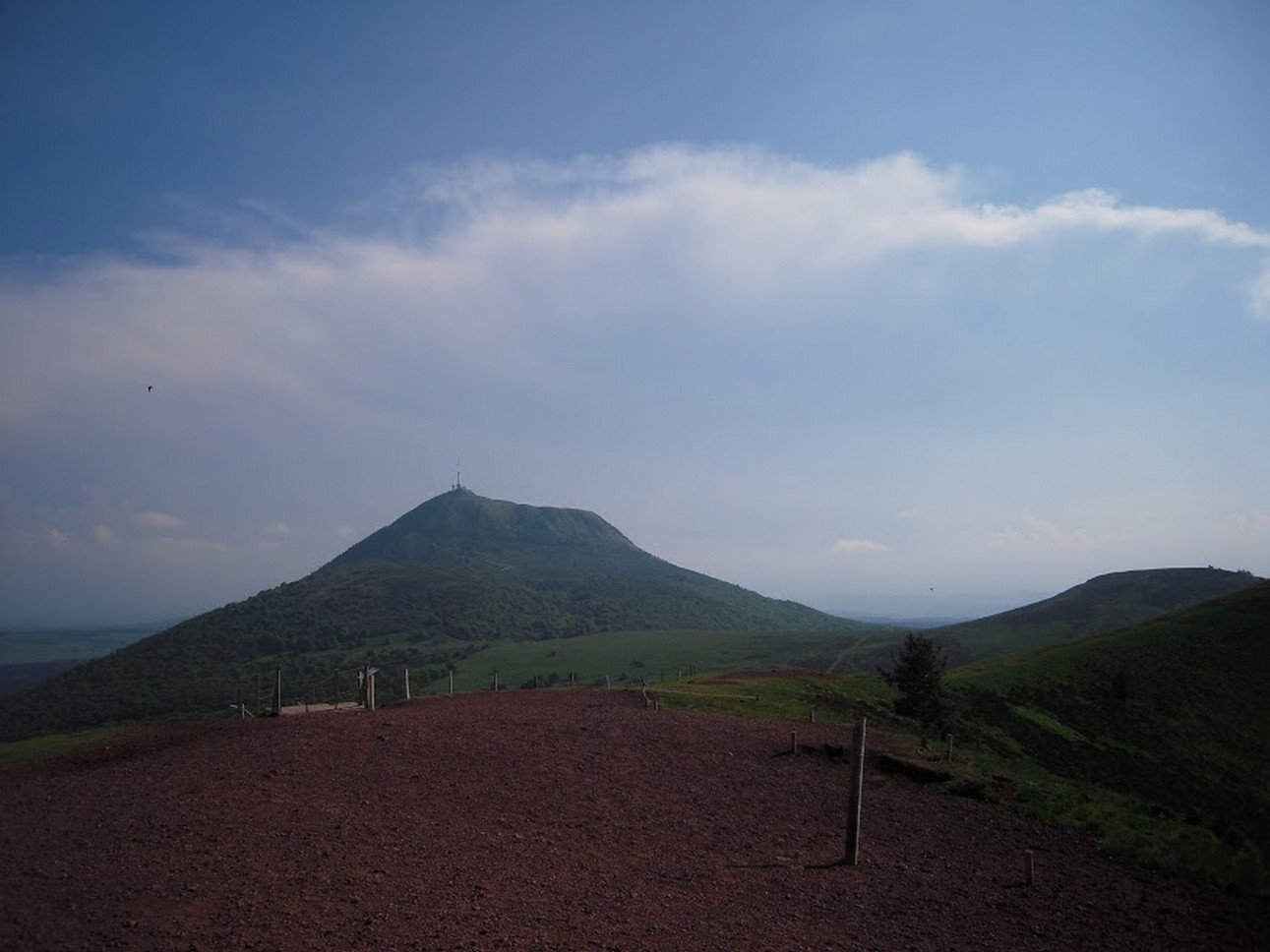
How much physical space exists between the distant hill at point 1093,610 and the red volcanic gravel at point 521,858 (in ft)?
315

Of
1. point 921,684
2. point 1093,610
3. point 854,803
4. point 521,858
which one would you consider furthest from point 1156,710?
point 1093,610

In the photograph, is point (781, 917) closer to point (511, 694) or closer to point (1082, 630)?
point (511, 694)

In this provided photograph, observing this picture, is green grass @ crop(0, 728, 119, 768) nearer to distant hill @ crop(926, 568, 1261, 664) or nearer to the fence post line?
the fence post line

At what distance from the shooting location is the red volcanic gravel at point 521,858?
10.7 m

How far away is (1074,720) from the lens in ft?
128

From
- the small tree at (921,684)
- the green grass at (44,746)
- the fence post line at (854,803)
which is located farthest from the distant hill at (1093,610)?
the green grass at (44,746)

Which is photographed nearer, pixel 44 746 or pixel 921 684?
pixel 44 746

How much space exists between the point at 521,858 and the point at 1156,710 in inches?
1607

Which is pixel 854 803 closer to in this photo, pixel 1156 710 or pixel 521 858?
pixel 521 858

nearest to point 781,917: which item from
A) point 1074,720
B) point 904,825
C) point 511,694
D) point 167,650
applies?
point 904,825

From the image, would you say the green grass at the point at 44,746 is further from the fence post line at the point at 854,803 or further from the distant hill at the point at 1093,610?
the distant hill at the point at 1093,610

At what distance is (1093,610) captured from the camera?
119 m

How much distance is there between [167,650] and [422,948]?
514 ft

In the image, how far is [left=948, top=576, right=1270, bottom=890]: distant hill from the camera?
3186 cm
